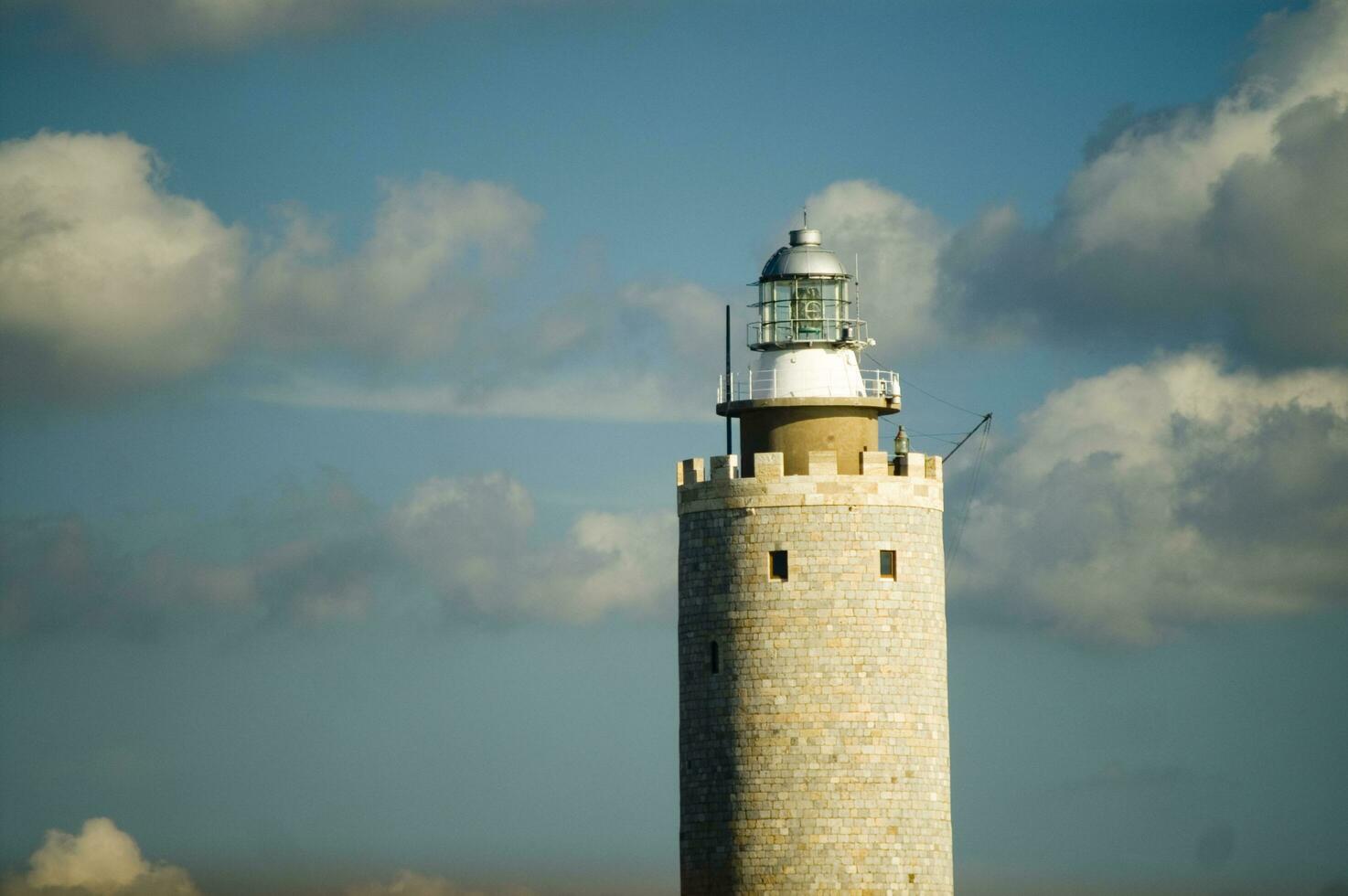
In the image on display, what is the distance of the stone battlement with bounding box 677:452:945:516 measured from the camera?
64438 millimetres

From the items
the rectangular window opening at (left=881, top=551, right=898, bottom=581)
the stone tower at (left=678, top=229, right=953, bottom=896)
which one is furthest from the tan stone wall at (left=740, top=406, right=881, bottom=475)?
the rectangular window opening at (left=881, top=551, right=898, bottom=581)

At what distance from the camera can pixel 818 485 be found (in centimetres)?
6444

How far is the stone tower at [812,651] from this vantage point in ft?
208

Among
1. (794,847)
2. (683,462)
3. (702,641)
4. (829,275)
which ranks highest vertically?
(829,275)

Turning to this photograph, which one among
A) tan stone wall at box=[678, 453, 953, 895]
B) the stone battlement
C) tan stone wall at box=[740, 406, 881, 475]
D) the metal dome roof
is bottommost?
tan stone wall at box=[678, 453, 953, 895]

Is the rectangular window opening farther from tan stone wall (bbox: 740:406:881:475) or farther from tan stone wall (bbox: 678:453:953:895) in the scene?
tan stone wall (bbox: 740:406:881:475)

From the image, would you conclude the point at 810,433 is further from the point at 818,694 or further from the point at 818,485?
the point at 818,694

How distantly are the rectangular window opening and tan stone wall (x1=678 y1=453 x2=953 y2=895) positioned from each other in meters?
0.16

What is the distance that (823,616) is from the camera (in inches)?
2515

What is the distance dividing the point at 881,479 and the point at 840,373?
113 inches

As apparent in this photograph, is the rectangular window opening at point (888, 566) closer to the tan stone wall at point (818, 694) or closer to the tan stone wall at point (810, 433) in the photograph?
the tan stone wall at point (818, 694)

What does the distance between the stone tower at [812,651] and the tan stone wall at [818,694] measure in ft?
0.13

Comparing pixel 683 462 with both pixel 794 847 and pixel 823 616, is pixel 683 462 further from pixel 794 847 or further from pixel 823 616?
pixel 794 847

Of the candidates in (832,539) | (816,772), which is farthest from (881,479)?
(816,772)
